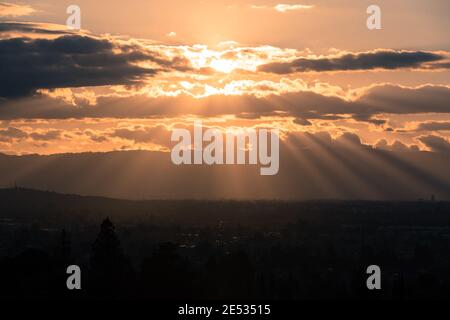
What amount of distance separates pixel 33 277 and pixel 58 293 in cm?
1016

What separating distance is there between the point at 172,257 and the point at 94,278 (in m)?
7.51

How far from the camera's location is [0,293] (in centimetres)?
8800

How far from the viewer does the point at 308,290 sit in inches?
4776
